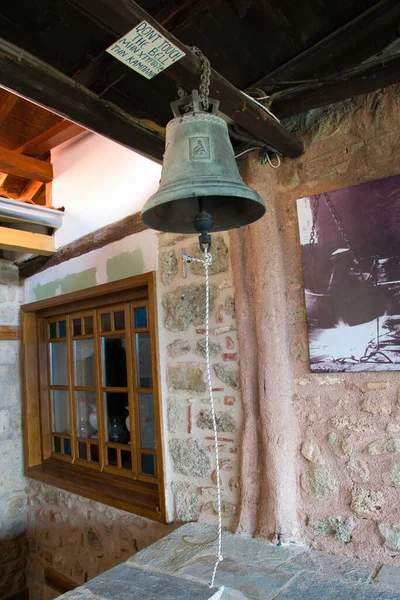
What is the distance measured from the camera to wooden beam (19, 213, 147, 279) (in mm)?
2959

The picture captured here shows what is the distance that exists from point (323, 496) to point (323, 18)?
2004 millimetres

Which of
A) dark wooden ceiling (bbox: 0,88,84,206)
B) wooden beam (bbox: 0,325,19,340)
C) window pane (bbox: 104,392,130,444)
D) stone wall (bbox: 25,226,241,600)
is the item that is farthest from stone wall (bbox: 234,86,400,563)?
wooden beam (bbox: 0,325,19,340)

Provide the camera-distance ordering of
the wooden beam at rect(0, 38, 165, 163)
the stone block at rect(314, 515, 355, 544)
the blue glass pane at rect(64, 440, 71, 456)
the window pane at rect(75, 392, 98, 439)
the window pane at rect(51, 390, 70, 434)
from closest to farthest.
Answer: the wooden beam at rect(0, 38, 165, 163) < the stone block at rect(314, 515, 355, 544) < the window pane at rect(75, 392, 98, 439) < the blue glass pane at rect(64, 440, 71, 456) < the window pane at rect(51, 390, 70, 434)

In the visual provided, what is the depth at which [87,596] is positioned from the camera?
176cm

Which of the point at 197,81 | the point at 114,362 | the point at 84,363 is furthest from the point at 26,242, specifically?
the point at 197,81

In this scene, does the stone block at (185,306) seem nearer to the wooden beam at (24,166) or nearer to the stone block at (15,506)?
the wooden beam at (24,166)

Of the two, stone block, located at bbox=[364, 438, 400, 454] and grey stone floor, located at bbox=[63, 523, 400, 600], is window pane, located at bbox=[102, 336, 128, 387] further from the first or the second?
stone block, located at bbox=[364, 438, 400, 454]

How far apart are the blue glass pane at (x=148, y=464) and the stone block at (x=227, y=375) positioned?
980 millimetres

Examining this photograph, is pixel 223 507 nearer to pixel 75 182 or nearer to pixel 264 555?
pixel 264 555

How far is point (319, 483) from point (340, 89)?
1716 mm

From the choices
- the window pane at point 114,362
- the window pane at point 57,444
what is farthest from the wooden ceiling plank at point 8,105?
the window pane at point 57,444

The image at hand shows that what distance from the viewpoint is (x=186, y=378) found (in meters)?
2.57

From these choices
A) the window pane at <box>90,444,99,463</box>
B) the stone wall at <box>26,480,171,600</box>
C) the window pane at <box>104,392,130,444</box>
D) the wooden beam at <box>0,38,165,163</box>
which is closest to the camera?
the wooden beam at <box>0,38,165,163</box>

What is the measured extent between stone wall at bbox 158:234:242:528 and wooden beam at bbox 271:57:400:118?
0.74m
